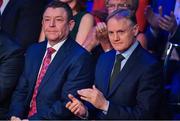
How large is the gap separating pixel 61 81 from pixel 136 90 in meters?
0.55

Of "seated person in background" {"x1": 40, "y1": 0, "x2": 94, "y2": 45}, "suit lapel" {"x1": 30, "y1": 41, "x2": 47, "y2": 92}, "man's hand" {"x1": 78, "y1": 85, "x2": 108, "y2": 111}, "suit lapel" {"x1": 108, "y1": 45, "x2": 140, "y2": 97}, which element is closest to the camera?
"man's hand" {"x1": 78, "y1": 85, "x2": 108, "y2": 111}

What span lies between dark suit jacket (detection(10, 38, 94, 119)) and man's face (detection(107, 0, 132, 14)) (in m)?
0.55

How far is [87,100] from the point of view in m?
3.31

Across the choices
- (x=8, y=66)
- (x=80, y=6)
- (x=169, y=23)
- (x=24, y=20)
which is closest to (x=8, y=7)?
(x=24, y=20)

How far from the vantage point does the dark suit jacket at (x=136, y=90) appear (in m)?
3.31

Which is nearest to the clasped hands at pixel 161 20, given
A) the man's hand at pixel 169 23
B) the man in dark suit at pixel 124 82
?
the man's hand at pixel 169 23

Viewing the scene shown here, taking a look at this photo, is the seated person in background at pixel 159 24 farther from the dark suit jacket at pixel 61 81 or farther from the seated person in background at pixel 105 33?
the dark suit jacket at pixel 61 81

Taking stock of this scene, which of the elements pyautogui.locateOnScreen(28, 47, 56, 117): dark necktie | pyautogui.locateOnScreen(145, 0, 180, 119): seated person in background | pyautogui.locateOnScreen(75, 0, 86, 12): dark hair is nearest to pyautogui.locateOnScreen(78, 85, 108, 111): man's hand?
pyautogui.locateOnScreen(28, 47, 56, 117): dark necktie

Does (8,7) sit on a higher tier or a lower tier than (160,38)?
higher

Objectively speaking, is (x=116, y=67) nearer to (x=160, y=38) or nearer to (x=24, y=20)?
(x=160, y=38)

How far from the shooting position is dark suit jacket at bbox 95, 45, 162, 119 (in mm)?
3314

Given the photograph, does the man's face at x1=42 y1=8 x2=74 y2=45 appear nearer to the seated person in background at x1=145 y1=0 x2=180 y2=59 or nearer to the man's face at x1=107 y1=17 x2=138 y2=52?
the man's face at x1=107 y1=17 x2=138 y2=52

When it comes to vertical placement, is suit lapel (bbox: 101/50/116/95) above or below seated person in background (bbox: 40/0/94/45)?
below

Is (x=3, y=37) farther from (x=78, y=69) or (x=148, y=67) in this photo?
(x=148, y=67)
